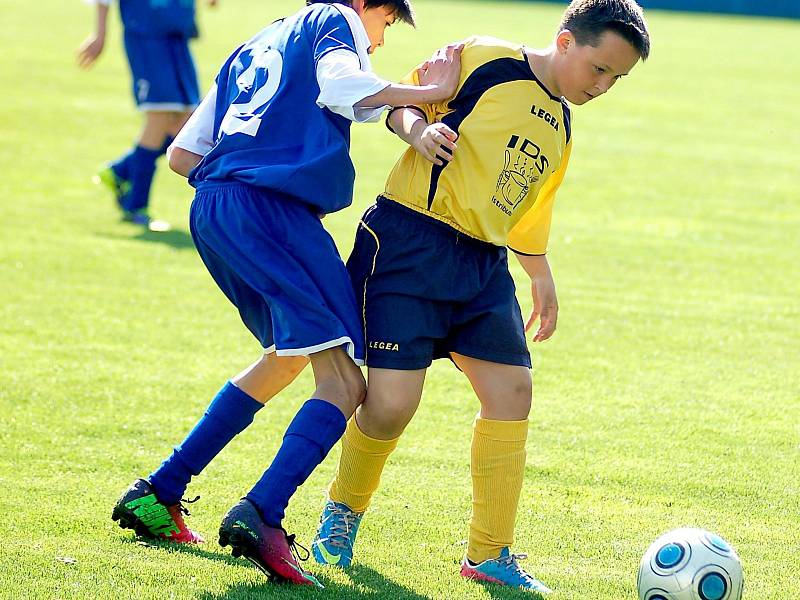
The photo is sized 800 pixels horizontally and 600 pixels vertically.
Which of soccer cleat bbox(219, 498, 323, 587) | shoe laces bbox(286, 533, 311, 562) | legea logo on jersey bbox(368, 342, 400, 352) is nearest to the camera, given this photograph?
soccer cleat bbox(219, 498, 323, 587)

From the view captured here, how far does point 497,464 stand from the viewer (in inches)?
144

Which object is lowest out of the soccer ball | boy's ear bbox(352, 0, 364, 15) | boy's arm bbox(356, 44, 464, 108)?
the soccer ball

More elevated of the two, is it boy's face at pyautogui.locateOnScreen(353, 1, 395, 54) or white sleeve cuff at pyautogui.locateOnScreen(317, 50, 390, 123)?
boy's face at pyautogui.locateOnScreen(353, 1, 395, 54)

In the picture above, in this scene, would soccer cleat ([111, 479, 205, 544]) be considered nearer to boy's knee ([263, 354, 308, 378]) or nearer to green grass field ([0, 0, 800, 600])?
green grass field ([0, 0, 800, 600])

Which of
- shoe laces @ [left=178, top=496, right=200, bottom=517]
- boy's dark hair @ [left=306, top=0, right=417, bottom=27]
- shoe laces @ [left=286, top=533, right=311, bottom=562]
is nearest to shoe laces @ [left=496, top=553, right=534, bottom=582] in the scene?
shoe laces @ [left=286, top=533, right=311, bottom=562]

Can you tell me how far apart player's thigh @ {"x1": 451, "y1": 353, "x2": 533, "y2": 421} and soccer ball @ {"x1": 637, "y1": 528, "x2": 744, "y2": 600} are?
0.56 m

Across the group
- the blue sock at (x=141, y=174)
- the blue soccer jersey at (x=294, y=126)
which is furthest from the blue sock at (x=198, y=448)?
the blue sock at (x=141, y=174)

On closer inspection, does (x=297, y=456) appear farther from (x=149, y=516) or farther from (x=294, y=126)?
(x=294, y=126)

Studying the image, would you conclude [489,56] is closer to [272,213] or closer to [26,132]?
[272,213]

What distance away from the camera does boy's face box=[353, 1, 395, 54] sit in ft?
12.1

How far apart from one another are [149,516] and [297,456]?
616mm

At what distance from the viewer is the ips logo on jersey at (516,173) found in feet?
12.0

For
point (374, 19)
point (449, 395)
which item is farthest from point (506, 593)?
point (449, 395)

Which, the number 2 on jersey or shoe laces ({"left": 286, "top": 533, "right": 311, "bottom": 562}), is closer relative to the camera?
shoe laces ({"left": 286, "top": 533, "right": 311, "bottom": 562})
